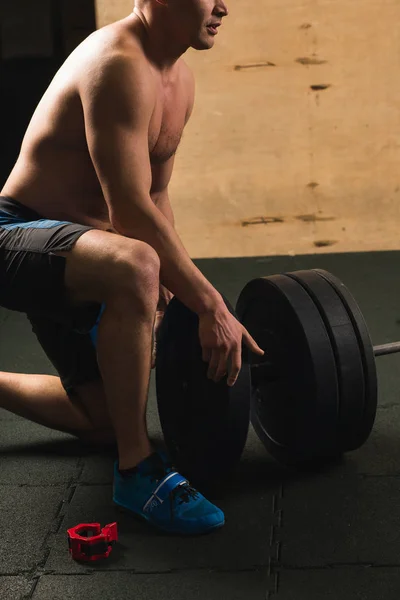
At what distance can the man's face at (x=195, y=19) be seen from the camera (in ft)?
6.44

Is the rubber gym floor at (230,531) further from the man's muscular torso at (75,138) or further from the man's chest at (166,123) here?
the man's chest at (166,123)

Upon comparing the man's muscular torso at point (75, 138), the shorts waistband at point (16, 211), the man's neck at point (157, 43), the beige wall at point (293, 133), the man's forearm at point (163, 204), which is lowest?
the beige wall at point (293, 133)

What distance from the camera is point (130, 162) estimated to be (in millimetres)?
1868

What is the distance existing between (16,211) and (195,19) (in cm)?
59

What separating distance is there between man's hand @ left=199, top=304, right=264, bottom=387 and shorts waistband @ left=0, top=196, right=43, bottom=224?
1.66 ft

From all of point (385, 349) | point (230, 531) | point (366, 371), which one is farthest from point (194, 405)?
point (385, 349)

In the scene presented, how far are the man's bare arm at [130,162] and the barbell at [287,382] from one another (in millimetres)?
109

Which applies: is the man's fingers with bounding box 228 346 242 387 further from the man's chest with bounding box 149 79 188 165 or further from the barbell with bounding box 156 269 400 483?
the man's chest with bounding box 149 79 188 165

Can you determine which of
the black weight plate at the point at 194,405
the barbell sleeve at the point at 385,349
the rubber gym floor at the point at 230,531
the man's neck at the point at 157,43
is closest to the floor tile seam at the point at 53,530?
the rubber gym floor at the point at 230,531

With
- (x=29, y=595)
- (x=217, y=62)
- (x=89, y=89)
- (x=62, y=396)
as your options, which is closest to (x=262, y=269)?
(x=217, y=62)

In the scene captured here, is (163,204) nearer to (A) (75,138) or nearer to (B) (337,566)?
(A) (75,138)

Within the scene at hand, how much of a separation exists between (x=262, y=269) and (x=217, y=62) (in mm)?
978

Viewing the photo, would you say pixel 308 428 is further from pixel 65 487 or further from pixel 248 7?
pixel 248 7

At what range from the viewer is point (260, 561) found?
5.69 ft
